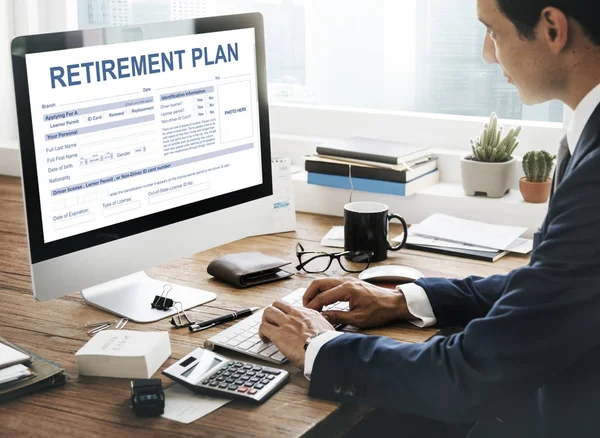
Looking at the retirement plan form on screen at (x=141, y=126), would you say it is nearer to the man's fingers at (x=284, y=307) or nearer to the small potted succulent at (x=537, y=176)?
the man's fingers at (x=284, y=307)

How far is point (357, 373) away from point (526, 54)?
0.53 meters

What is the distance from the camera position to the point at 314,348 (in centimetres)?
133

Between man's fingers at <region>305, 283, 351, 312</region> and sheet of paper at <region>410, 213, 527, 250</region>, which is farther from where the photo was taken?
sheet of paper at <region>410, 213, 527, 250</region>

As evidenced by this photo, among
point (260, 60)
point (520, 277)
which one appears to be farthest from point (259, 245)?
point (520, 277)

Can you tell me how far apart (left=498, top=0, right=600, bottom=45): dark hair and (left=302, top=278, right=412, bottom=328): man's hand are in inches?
20.9

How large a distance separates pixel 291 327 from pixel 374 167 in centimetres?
88

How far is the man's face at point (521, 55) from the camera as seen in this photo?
127cm

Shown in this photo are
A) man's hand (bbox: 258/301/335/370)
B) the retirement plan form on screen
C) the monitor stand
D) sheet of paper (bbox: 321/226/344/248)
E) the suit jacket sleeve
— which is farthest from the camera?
sheet of paper (bbox: 321/226/344/248)

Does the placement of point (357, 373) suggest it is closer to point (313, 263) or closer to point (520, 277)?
point (520, 277)

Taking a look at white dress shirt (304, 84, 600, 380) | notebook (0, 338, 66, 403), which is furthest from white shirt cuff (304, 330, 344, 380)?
notebook (0, 338, 66, 403)

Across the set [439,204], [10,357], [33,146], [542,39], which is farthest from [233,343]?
[439,204]

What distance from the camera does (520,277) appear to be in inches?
46.3

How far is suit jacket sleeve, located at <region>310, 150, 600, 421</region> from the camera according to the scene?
1131 mm

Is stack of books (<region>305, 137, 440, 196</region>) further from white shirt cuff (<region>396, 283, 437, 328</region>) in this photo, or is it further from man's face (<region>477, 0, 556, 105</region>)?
man's face (<region>477, 0, 556, 105</region>)
